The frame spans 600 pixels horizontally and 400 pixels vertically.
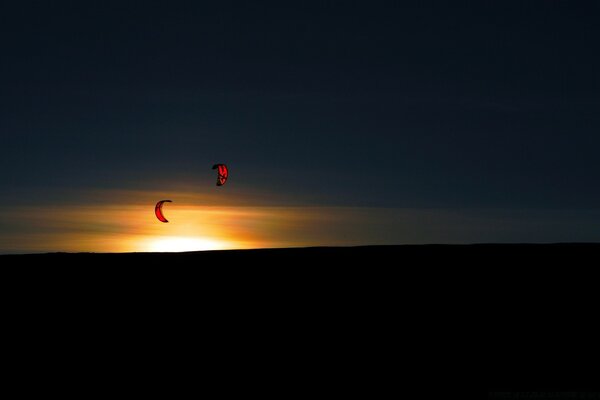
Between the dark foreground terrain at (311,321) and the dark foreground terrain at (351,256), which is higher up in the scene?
the dark foreground terrain at (351,256)

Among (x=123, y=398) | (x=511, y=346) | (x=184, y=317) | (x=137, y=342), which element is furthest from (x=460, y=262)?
(x=123, y=398)

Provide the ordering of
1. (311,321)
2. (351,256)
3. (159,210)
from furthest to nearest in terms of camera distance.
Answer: (159,210), (351,256), (311,321)

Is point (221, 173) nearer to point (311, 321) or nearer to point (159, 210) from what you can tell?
point (159, 210)

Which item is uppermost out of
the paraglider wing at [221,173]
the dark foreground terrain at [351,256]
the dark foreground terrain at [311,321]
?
the paraglider wing at [221,173]

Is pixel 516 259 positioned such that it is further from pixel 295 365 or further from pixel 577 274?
pixel 295 365

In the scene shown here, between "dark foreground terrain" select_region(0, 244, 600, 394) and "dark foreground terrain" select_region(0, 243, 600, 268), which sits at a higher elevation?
"dark foreground terrain" select_region(0, 243, 600, 268)

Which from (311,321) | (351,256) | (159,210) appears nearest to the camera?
(311,321)

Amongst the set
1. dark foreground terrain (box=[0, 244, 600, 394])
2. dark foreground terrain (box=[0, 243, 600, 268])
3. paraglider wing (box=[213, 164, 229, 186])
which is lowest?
dark foreground terrain (box=[0, 244, 600, 394])

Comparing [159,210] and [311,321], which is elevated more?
[159,210]

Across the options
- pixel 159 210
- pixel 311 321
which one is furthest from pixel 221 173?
pixel 311 321

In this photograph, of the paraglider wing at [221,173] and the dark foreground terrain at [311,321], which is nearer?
the dark foreground terrain at [311,321]

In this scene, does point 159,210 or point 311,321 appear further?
point 159,210
